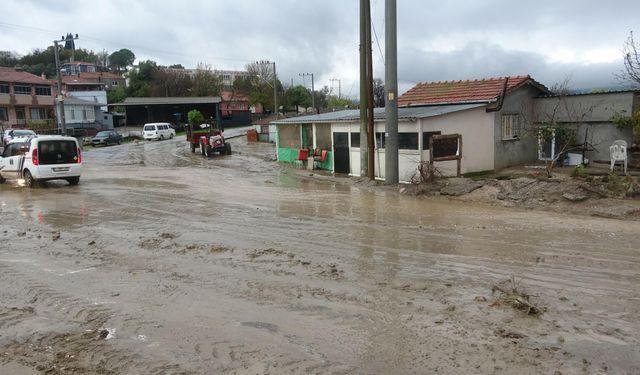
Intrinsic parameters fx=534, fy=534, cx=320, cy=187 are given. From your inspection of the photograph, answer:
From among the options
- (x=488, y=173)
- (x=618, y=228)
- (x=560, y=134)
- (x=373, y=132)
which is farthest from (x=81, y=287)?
(x=560, y=134)

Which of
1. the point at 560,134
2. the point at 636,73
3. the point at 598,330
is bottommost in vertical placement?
the point at 598,330

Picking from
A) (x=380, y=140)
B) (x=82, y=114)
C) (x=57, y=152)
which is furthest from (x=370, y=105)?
(x=82, y=114)

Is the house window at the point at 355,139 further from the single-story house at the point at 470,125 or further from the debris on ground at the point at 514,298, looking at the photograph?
the debris on ground at the point at 514,298

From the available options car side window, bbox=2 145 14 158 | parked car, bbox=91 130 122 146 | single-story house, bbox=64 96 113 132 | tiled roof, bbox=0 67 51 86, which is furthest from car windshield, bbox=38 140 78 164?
single-story house, bbox=64 96 113 132

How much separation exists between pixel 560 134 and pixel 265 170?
12602 millimetres

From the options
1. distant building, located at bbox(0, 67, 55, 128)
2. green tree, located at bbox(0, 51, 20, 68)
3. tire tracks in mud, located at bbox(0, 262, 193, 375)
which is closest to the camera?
tire tracks in mud, located at bbox(0, 262, 193, 375)

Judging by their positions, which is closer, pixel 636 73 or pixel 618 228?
pixel 618 228

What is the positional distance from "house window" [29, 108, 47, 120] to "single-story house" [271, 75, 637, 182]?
156 feet

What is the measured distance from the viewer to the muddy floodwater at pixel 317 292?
4555 millimetres

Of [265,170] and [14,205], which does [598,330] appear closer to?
[14,205]

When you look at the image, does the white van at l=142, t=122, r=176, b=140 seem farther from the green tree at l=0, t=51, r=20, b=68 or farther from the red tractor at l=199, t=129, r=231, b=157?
the green tree at l=0, t=51, r=20, b=68

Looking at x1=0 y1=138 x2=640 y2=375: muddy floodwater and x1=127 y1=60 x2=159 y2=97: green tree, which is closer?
x1=0 y1=138 x2=640 y2=375: muddy floodwater

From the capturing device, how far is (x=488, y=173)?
1892cm

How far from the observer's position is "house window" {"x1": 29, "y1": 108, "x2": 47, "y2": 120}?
195ft
